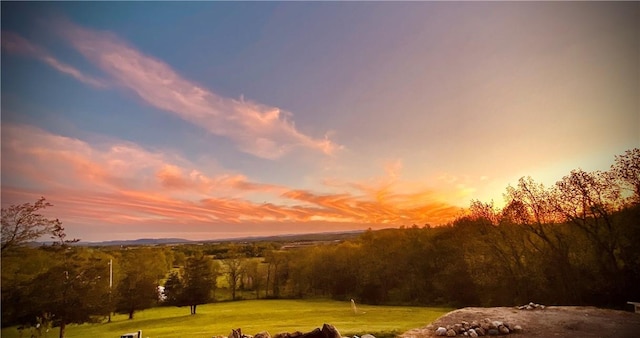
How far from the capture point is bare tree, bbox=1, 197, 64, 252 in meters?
13.8

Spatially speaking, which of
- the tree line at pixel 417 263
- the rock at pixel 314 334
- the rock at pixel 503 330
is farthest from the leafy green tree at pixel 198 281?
the rock at pixel 503 330

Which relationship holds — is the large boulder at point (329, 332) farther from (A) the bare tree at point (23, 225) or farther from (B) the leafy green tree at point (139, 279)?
(A) the bare tree at point (23, 225)

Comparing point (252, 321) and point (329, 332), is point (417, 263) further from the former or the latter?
point (329, 332)

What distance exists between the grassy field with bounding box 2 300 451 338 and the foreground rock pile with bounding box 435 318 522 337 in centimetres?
214

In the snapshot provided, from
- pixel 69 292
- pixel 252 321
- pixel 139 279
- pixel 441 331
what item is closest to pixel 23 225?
pixel 69 292

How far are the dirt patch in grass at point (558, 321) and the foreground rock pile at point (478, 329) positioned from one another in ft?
0.78

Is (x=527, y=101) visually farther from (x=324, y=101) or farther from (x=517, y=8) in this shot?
(x=324, y=101)

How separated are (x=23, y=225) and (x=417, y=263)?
19571 millimetres

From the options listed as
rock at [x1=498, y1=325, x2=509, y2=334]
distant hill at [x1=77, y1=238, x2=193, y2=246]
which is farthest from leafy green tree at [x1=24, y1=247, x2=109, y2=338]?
rock at [x1=498, y1=325, x2=509, y2=334]

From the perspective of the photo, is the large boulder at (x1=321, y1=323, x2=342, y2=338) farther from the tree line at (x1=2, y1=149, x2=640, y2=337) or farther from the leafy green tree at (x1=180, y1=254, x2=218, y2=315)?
the leafy green tree at (x1=180, y1=254, x2=218, y2=315)

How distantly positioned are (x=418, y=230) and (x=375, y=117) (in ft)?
27.0

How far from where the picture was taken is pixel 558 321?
1148cm

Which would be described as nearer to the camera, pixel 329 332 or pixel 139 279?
pixel 329 332

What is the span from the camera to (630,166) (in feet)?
50.0
